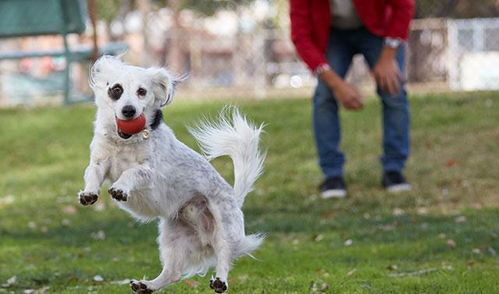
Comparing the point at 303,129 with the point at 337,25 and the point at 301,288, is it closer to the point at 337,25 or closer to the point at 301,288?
the point at 337,25

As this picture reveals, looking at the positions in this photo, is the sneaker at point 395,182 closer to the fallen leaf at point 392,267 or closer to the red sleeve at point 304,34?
the red sleeve at point 304,34

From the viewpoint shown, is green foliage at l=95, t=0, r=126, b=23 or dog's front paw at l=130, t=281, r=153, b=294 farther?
green foliage at l=95, t=0, r=126, b=23

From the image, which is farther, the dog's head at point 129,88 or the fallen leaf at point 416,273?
the fallen leaf at point 416,273

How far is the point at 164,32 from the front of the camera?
19109mm

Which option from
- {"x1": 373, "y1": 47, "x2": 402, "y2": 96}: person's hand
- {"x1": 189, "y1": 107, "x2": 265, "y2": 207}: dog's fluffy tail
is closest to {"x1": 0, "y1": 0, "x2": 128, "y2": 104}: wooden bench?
{"x1": 373, "y1": 47, "x2": 402, "y2": 96}: person's hand

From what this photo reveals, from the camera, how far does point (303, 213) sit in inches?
322

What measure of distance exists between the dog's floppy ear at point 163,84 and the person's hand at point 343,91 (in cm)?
353

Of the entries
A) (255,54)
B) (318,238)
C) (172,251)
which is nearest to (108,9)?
(255,54)

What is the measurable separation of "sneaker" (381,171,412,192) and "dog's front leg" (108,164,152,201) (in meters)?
4.66

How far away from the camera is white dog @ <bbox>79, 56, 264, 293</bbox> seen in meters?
4.16

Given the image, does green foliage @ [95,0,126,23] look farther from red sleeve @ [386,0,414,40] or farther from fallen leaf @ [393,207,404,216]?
fallen leaf @ [393,207,404,216]

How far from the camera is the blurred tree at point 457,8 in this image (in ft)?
65.0

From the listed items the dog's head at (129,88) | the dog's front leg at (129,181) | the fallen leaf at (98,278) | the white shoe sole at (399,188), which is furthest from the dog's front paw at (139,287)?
the white shoe sole at (399,188)

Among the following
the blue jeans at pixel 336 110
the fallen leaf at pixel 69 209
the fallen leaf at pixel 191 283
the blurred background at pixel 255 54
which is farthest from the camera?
the blurred background at pixel 255 54
